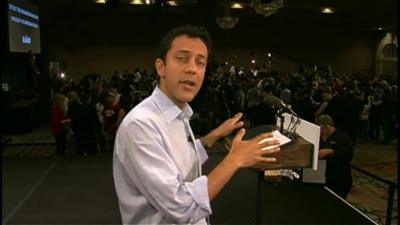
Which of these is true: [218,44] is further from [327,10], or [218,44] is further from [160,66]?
[160,66]

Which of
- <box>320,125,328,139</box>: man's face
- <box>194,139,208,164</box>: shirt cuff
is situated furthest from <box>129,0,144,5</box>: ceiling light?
<box>194,139,208,164</box>: shirt cuff

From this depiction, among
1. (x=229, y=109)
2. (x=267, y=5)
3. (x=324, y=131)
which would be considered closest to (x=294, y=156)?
(x=324, y=131)

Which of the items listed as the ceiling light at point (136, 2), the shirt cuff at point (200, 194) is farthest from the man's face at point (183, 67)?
the ceiling light at point (136, 2)

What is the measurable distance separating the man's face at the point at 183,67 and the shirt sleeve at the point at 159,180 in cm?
16

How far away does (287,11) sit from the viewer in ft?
54.6

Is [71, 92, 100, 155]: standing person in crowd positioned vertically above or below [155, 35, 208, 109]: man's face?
below

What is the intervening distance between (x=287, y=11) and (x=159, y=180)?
16.7m

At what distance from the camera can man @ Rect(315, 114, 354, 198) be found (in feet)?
12.6

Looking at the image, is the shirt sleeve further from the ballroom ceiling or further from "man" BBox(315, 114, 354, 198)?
the ballroom ceiling

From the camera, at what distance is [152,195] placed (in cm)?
105

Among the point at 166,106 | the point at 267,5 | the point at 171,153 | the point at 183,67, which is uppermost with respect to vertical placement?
the point at 267,5

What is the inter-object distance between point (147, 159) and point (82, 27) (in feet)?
55.6

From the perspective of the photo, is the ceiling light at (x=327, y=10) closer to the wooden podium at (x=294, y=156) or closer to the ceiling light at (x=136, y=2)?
the ceiling light at (x=136, y=2)

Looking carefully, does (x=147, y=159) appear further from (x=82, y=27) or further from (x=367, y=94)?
(x=82, y=27)
